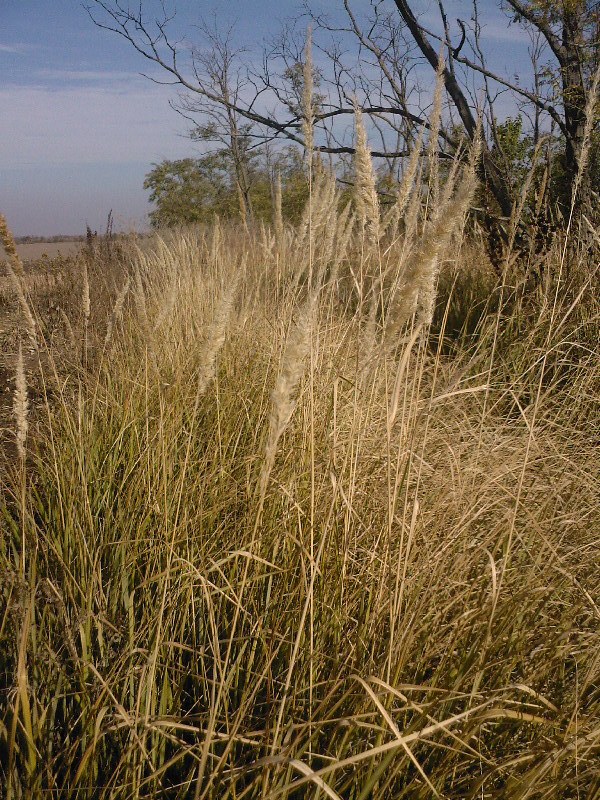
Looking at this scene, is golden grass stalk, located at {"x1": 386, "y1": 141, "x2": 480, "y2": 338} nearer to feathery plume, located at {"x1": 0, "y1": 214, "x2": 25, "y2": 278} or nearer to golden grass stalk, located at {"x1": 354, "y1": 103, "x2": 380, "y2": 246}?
golden grass stalk, located at {"x1": 354, "y1": 103, "x2": 380, "y2": 246}

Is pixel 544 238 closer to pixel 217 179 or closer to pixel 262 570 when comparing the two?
pixel 262 570

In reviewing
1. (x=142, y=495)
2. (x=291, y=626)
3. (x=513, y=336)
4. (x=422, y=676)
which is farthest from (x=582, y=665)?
(x=513, y=336)

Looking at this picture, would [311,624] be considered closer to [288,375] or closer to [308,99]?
[288,375]

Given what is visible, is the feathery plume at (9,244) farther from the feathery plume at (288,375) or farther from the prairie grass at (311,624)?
the feathery plume at (288,375)

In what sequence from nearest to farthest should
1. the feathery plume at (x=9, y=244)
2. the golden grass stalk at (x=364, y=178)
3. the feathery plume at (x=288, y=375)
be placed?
1. the feathery plume at (x=288, y=375)
2. the golden grass stalk at (x=364, y=178)
3. the feathery plume at (x=9, y=244)

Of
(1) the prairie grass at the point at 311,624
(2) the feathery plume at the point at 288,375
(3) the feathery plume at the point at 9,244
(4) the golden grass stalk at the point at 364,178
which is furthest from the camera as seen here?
(3) the feathery plume at the point at 9,244

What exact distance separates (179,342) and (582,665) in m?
2.56

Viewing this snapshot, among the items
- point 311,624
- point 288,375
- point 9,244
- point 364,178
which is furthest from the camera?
point 9,244

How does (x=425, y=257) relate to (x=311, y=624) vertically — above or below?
above

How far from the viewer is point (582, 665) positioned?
163 centimetres

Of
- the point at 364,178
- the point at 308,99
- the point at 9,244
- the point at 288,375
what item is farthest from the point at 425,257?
the point at 9,244

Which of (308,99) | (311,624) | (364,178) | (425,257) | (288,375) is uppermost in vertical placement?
(308,99)

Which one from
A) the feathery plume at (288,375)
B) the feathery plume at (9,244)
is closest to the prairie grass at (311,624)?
the feathery plume at (288,375)

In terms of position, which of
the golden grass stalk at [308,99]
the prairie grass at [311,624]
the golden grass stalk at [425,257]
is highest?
the golden grass stalk at [308,99]
